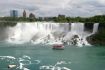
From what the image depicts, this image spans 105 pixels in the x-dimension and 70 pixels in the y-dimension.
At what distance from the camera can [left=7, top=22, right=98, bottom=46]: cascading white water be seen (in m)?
57.5

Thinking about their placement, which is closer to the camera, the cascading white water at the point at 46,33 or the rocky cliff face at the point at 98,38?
the rocky cliff face at the point at 98,38

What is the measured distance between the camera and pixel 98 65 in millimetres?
31438

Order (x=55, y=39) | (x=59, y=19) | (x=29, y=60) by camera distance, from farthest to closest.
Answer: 1. (x=59, y=19)
2. (x=55, y=39)
3. (x=29, y=60)

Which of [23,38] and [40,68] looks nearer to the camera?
[40,68]

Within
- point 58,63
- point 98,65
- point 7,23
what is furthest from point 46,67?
point 7,23

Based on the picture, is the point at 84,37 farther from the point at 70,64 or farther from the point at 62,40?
the point at 70,64

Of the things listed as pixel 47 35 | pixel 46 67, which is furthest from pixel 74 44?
pixel 46 67

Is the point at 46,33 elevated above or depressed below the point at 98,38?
above

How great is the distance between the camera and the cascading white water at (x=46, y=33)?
2265 inches

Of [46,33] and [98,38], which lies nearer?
[98,38]

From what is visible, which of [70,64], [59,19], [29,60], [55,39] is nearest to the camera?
[70,64]

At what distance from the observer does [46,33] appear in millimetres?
60031

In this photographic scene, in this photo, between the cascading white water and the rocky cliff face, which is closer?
the rocky cliff face

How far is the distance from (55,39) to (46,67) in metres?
28.5
